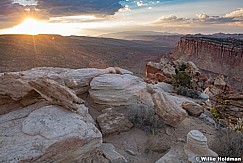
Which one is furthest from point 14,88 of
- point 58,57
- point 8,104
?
point 58,57

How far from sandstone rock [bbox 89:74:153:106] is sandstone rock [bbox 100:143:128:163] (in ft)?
6.62

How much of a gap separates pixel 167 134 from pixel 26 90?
357cm

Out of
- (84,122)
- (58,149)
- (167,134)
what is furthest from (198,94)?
(58,149)

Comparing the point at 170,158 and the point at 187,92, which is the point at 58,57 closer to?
→ the point at 187,92

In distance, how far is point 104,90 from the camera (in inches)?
300

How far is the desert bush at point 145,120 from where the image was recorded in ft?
21.8

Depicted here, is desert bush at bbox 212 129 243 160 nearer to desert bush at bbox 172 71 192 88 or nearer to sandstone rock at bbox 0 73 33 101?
sandstone rock at bbox 0 73 33 101

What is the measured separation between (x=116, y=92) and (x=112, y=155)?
8.35 feet

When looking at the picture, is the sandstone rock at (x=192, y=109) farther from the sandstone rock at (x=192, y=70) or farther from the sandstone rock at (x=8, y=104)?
the sandstone rock at (x=192, y=70)

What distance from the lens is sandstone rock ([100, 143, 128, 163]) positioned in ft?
17.0

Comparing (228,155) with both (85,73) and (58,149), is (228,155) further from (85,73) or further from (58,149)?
(85,73)

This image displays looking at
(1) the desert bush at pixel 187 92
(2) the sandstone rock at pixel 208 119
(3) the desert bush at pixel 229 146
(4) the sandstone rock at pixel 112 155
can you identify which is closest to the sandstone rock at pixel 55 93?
(4) the sandstone rock at pixel 112 155

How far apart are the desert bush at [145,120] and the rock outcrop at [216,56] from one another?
21883 mm

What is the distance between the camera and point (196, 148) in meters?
5.02
